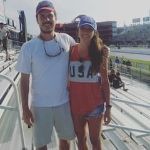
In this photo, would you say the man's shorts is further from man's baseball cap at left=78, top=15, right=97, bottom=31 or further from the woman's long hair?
man's baseball cap at left=78, top=15, right=97, bottom=31

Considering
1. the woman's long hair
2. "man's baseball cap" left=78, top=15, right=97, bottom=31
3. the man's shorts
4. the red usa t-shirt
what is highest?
"man's baseball cap" left=78, top=15, right=97, bottom=31

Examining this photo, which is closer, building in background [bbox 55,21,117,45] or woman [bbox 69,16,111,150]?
woman [bbox 69,16,111,150]

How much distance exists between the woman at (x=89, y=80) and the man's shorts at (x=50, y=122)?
5cm

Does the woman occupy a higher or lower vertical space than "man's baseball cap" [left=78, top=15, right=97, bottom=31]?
lower

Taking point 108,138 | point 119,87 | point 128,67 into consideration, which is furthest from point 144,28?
point 108,138

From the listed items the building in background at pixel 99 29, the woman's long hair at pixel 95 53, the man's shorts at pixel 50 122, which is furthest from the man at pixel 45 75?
the building in background at pixel 99 29

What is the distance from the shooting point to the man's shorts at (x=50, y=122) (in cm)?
267

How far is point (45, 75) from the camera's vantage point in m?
2.60

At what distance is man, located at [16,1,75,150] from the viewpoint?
258cm

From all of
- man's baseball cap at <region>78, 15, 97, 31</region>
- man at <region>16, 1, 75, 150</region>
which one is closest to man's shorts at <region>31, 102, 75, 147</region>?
man at <region>16, 1, 75, 150</region>

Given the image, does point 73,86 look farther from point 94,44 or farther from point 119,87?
point 119,87

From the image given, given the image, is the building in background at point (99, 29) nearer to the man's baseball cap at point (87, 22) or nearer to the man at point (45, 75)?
the man's baseball cap at point (87, 22)

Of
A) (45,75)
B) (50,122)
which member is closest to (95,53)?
(45,75)

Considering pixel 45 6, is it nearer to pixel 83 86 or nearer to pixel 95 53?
pixel 95 53
